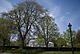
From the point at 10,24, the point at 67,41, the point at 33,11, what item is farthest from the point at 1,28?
the point at 67,41

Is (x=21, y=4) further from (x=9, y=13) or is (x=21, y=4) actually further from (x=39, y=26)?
(x=39, y=26)

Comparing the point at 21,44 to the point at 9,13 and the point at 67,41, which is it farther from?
the point at 67,41

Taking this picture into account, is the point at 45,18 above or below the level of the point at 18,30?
above

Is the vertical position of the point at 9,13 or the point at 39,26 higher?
the point at 9,13

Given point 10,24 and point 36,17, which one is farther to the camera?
point 36,17

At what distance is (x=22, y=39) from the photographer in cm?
4147

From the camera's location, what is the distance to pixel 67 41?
64438 millimetres

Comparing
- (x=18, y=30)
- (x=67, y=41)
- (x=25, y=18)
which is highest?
(x=25, y=18)

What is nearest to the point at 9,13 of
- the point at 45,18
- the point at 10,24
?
the point at 10,24

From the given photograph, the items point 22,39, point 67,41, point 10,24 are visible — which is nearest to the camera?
point 10,24

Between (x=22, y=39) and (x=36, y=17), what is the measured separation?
694 cm

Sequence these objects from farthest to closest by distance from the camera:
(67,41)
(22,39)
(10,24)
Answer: (67,41)
(22,39)
(10,24)

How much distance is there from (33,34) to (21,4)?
8.58 m

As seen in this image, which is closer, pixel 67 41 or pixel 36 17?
pixel 36 17
